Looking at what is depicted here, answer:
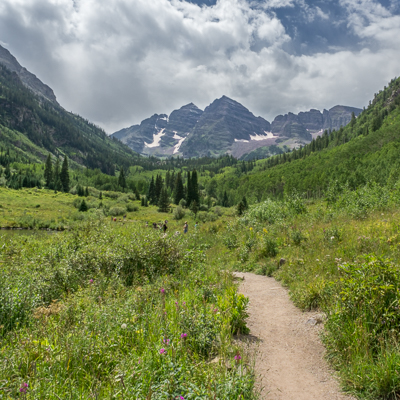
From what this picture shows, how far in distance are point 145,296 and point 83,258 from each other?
350cm

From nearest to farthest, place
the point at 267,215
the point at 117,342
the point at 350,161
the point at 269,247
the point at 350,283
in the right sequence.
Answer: the point at 117,342, the point at 350,283, the point at 269,247, the point at 267,215, the point at 350,161

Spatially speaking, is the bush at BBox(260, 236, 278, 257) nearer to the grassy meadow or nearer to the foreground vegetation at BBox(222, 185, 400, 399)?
the foreground vegetation at BBox(222, 185, 400, 399)

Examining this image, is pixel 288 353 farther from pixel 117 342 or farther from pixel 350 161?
pixel 350 161

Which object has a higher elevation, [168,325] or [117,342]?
[168,325]

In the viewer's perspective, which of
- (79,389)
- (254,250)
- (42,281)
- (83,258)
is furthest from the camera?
(254,250)

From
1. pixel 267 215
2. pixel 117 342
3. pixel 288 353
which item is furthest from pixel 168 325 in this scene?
pixel 267 215

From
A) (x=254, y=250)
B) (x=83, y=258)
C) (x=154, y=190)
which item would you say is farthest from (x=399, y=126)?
(x=83, y=258)

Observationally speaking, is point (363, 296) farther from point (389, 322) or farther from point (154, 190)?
point (154, 190)

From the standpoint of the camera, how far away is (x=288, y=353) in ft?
13.6

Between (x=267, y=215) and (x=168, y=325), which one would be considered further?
(x=267, y=215)

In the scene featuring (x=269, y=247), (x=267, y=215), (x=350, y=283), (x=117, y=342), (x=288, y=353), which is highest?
(x=267, y=215)

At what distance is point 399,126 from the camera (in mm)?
102062

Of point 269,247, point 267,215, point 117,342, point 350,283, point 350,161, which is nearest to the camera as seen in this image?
point 117,342

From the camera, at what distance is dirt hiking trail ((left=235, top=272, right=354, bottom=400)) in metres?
3.25
